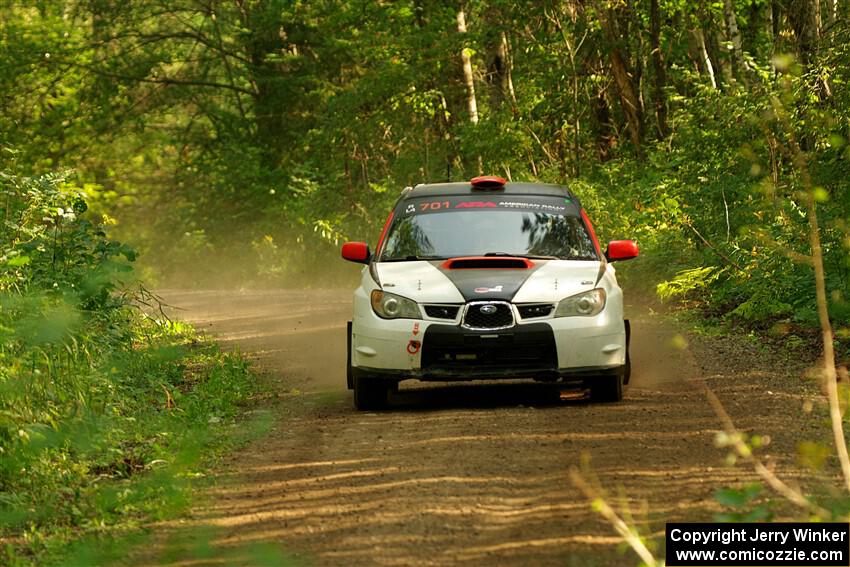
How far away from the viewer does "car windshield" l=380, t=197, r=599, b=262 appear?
1129cm

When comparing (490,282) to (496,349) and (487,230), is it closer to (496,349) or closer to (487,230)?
(496,349)

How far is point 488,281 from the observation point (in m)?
10.6

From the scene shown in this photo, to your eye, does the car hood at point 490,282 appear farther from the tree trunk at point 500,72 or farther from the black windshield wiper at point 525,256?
the tree trunk at point 500,72

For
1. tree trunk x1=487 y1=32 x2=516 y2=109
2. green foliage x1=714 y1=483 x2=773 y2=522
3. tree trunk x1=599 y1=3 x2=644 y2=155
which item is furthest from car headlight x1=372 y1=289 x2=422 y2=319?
tree trunk x1=487 y1=32 x2=516 y2=109

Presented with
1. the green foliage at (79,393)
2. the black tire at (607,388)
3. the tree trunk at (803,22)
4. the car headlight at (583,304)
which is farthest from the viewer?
the tree trunk at (803,22)

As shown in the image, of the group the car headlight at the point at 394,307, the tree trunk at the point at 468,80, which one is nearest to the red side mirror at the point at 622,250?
the car headlight at the point at 394,307

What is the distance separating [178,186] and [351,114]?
1244 centimetres

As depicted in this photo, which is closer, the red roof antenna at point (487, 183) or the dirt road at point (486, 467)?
the dirt road at point (486, 467)

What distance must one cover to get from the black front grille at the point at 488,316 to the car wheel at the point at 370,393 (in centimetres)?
91

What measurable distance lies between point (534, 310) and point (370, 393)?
1.50 meters

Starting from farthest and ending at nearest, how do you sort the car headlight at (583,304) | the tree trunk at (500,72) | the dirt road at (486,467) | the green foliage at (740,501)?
the tree trunk at (500,72) < the car headlight at (583,304) < the dirt road at (486,467) < the green foliage at (740,501)

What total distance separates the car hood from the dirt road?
88 cm

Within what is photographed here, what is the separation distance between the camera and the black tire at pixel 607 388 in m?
10.7

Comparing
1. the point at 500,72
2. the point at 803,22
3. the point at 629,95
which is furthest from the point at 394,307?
the point at 500,72
